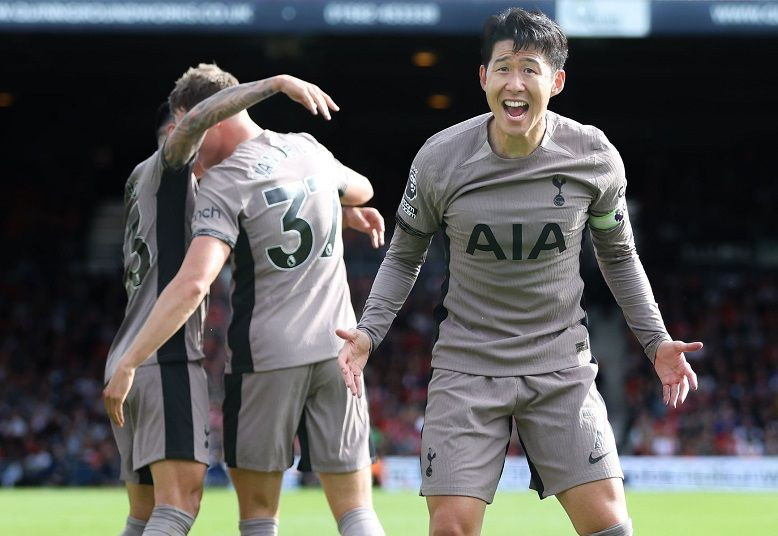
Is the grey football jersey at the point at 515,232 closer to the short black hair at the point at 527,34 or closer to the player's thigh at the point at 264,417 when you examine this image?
the short black hair at the point at 527,34

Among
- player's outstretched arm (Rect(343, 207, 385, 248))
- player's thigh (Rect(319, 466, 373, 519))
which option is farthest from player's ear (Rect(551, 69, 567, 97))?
player's thigh (Rect(319, 466, 373, 519))

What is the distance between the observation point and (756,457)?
1875cm

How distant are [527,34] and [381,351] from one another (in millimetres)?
18757

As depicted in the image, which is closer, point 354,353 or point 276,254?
point 354,353

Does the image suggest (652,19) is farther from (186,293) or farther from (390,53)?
(186,293)

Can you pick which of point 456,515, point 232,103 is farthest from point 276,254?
point 456,515

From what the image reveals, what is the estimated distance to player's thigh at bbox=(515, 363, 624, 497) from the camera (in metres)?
4.18

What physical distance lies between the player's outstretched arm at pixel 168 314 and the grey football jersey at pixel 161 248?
32 centimetres

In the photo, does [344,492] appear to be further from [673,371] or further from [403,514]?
[403,514]

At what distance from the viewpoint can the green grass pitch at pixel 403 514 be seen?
34.3 ft

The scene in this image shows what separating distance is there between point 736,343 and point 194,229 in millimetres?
19250

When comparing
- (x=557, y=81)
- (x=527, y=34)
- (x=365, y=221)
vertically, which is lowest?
(x=365, y=221)

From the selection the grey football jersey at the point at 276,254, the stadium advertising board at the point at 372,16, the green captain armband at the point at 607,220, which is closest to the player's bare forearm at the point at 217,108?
the grey football jersey at the point at 276,254

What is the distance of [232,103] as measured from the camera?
4.61 meters
